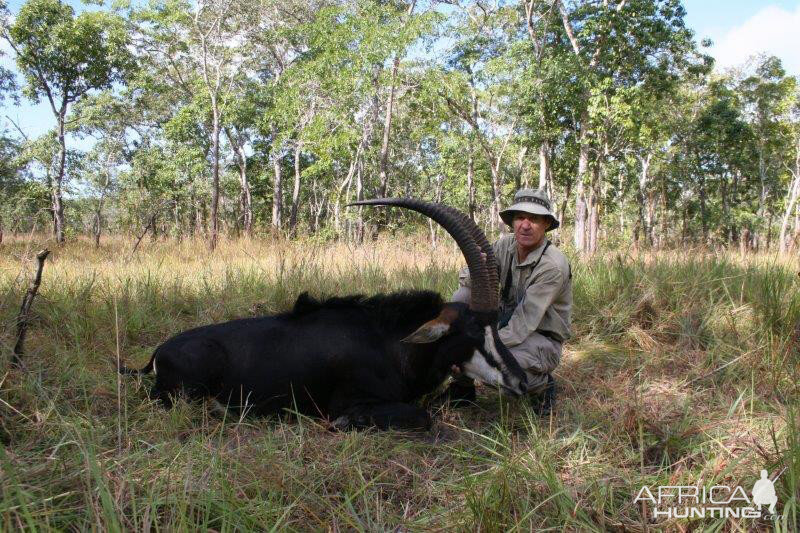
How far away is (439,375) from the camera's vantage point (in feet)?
12.2

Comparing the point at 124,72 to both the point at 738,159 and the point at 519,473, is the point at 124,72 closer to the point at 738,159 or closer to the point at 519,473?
the point at 519,473

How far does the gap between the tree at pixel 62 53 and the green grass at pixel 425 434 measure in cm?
1628

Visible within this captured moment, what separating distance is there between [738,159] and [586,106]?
50.7ft

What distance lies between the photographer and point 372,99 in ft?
76.5

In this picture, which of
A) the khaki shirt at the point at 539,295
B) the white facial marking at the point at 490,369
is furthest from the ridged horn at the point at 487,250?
the khaki shirt at the point at 539,295

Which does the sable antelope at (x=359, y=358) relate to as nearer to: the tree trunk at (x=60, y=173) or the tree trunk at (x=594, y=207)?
the tree trunk at (x=594, y=207)

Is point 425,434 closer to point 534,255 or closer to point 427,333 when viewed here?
point 427,333

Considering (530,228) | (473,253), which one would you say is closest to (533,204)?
(530,228)

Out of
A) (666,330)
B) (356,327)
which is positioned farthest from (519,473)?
(666,330)

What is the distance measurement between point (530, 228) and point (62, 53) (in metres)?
23.2

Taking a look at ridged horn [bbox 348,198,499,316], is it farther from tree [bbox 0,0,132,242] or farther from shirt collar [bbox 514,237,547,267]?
tree [bbox 0,0,132,242]

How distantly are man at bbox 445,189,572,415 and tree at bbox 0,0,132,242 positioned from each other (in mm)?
19170

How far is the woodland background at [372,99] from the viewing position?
57.1 ft

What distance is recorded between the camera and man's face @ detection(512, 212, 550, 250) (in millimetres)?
3941
